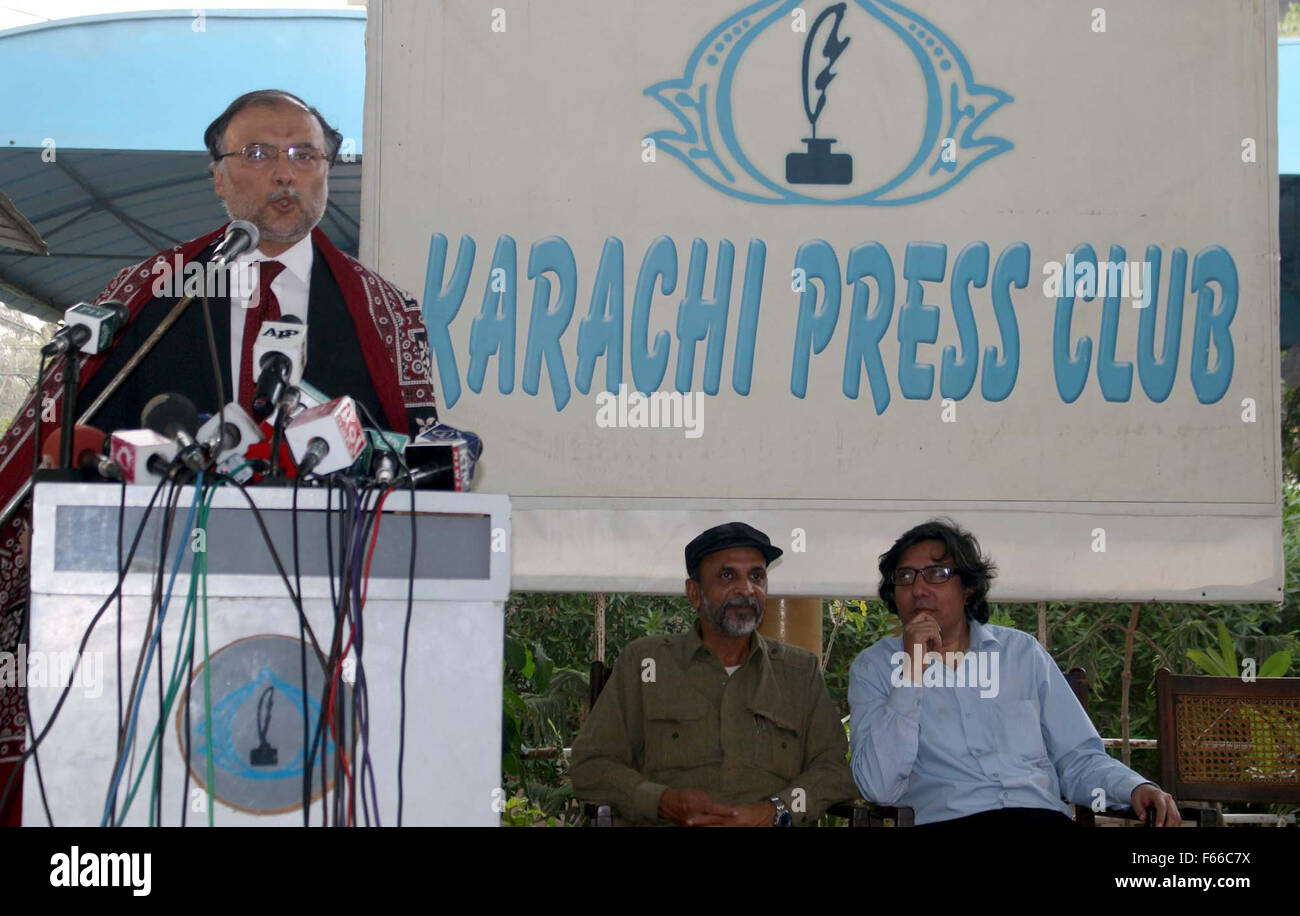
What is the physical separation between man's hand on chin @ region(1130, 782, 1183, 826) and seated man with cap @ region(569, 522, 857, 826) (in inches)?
25.3

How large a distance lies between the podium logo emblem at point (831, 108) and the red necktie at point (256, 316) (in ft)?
3.95

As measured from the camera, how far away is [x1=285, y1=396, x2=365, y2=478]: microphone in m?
1.88

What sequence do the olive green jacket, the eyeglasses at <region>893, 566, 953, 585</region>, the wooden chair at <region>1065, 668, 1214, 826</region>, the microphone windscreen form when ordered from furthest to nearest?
the eyeglasses at <region>893, 566, 953, 585</region>
the olive green jacket
the wooden chair at <region>1065, 668, 1214, 826</region>
the microphone windscreen

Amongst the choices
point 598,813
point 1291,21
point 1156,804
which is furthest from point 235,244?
point 1291,21

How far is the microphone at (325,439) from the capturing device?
6.15 ft

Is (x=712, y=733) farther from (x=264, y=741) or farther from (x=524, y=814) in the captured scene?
(x=264, y=741)

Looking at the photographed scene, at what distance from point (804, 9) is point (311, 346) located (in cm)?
175

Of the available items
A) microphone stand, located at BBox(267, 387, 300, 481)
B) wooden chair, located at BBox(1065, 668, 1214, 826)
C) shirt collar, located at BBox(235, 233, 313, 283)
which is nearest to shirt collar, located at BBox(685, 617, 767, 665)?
wooden chair, located at BBox(1065, 668, 1214, 826)

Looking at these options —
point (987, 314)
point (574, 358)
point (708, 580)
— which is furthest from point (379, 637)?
point (987, 314)

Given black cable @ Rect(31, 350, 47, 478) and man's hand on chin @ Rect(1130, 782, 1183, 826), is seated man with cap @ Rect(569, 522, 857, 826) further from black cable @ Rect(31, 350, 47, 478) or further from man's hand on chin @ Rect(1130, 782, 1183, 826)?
black cable @ Rect(31, 350, 47, 478)

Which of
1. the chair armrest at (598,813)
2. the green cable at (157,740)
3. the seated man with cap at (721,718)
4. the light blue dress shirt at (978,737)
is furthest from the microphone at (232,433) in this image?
the light blue dress shirt at (978,737)

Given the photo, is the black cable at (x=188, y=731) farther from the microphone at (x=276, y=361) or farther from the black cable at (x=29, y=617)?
the microphone at (x=276, y=361)

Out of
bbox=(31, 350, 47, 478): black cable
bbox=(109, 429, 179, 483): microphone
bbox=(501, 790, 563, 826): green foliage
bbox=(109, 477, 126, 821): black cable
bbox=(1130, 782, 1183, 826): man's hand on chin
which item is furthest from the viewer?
bbox=(501, 790, 563, 826): green foliage
